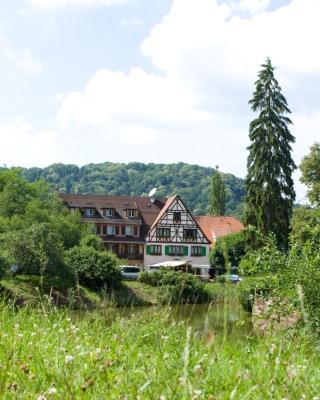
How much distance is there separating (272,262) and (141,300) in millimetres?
30312

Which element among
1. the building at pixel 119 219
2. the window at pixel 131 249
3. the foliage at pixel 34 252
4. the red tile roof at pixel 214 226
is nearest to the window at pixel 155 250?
the building at pixel 119 219

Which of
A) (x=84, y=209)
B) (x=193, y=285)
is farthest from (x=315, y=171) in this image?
(x=84, y=209)

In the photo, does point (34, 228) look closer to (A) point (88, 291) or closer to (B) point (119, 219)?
(A) point (88, 291)

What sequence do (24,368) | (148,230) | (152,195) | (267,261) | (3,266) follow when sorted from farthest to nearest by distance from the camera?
1. (152,195)
2. (148,230)
3. (3,266)
4. (267,261)
5. (24,368)

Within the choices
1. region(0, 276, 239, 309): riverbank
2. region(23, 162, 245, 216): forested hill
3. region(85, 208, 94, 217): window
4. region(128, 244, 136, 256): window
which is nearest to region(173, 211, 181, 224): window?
region(128, 244, 136, 256): window

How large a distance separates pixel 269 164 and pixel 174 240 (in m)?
27.4

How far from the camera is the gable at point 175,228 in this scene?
7100 centimetres

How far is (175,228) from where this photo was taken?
71062 mm

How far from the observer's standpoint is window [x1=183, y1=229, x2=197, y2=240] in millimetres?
71125

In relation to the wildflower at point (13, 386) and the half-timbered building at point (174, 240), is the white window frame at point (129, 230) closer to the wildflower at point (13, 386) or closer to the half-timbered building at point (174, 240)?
the half-timbered building at point (174, 240)

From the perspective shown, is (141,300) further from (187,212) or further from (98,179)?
(98,179)

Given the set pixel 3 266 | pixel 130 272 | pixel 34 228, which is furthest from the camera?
pixel 130 272

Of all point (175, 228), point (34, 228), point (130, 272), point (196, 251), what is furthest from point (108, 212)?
point (34, 228)

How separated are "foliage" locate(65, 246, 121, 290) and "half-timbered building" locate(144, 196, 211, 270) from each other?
74.3 ft
